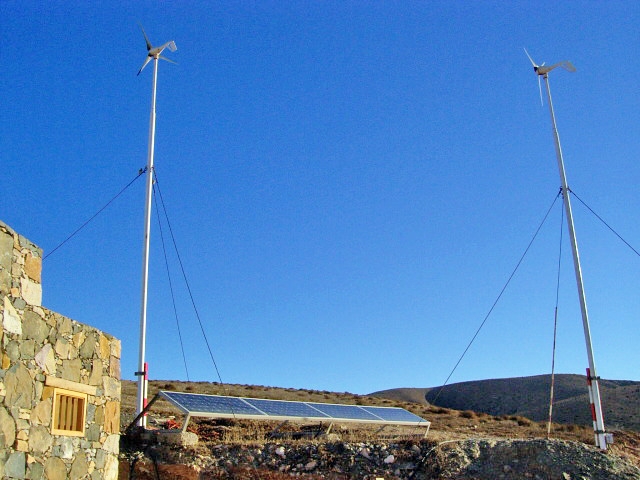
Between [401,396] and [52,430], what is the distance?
265 ft

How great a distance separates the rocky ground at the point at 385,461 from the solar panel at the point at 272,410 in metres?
0.92

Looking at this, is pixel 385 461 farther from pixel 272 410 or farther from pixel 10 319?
pixel 10 319

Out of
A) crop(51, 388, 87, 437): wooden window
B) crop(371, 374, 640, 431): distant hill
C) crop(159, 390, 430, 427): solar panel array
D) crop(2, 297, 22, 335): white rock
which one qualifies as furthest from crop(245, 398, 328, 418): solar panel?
crop(371, 374, 640, 431): distant hill

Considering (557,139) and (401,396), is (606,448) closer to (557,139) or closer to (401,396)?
(557,139)

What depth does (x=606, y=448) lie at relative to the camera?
64.2ft

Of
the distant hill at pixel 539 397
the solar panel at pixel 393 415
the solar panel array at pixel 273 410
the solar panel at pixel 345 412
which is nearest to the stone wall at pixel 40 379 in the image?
the solar panel array at pixel 273 410

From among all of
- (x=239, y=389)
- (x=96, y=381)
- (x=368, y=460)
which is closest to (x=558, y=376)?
(x=239, y=389)

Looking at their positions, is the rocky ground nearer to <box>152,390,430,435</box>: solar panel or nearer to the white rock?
<box>152,390,430,435</box>: solar panel

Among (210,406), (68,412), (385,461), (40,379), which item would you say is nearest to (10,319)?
(40,379)

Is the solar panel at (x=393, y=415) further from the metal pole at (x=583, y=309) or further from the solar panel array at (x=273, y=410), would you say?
the metal pole at (x=583, y=309)

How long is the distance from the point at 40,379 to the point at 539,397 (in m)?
63.6

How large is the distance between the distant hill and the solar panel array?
67.9ft

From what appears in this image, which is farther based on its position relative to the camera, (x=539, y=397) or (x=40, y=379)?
(x=539, y=397)

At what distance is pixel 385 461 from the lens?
59.1 ft
